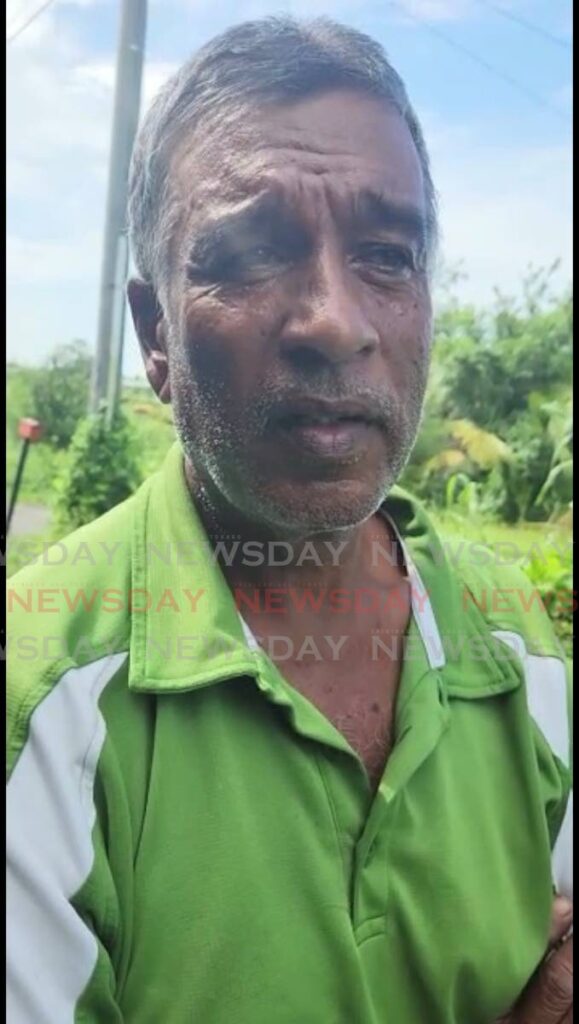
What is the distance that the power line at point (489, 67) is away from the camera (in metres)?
1.24

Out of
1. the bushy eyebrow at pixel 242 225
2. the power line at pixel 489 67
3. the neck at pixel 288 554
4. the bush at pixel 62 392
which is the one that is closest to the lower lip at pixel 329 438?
the neck at pixel 288 554

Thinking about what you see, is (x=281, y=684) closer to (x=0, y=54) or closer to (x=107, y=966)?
(x=107, y=966)

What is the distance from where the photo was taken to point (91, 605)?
1114 mm

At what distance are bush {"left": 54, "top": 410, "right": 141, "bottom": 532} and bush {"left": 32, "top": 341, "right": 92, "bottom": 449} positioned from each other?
0.06ft

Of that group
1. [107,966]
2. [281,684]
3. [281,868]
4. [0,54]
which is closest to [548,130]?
[0,54]

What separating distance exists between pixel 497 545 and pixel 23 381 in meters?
0.75

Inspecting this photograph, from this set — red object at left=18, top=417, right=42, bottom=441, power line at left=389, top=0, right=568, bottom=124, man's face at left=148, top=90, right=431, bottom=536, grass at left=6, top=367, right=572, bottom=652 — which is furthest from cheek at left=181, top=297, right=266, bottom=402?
power line at left=389, top=0, right=568, bottom=124

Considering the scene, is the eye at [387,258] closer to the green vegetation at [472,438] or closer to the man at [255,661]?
the man at [255,661]

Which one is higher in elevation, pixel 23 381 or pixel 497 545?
pixel 23 381

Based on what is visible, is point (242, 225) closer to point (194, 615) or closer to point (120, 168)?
point (120, 168)

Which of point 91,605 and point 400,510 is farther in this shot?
point 400,510

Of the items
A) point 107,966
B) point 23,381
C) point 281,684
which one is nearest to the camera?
point 107,966

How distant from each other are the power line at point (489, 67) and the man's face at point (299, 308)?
0.66 ft

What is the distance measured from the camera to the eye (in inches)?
43.7
